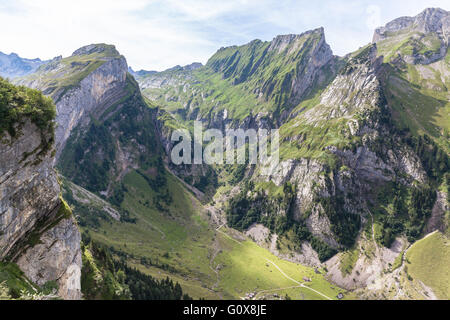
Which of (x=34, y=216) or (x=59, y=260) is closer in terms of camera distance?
(x=34, y=216)

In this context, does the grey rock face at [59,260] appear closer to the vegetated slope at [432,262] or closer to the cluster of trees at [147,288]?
the cluster of trees at [147,288]

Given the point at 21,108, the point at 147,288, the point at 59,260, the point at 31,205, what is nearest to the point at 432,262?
the point at 147,288

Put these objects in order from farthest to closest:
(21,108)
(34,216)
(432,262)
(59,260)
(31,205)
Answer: (432,262) → (59,260) → (34,216) → (31,205) → (21,108)

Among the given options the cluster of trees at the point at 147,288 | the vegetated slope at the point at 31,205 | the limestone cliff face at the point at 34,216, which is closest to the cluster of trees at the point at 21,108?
the vegetated slope at the point at 31,205

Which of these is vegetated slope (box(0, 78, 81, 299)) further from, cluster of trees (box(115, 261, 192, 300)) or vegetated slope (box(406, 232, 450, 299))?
vegetated slope (box(406, 232, 450, 299))

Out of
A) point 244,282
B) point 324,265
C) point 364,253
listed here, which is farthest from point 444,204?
point 244,282

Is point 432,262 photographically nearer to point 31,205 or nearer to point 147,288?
point 147,288

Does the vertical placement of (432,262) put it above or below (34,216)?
below

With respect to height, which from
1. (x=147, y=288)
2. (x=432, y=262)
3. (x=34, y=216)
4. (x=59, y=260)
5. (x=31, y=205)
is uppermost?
(x=31, y=205)

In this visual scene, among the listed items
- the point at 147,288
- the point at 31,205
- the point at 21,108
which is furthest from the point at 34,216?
the point at 147,288

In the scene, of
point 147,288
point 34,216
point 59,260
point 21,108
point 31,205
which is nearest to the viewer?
point 21,108

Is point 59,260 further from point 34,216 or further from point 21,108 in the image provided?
point 21,108
